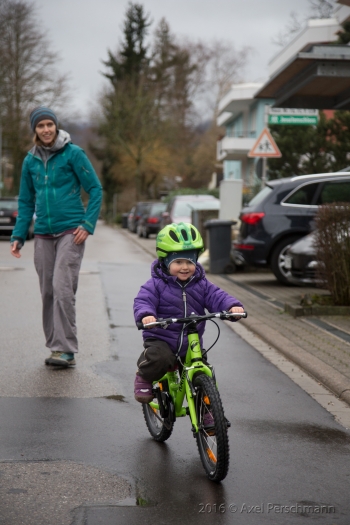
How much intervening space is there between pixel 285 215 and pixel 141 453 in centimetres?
1012

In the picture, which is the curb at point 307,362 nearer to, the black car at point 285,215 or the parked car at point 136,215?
the black car at point 285,215

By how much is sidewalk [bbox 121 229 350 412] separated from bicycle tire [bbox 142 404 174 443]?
5.76 feet

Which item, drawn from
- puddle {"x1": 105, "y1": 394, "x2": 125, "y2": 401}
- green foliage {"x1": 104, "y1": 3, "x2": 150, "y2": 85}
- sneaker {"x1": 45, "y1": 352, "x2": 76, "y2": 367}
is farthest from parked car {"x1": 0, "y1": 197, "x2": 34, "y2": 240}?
green foliage {"x1": 104, "y1": 3, "x2": 150, "y2": 85}

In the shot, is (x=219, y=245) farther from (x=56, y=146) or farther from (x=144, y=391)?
(x=144, y=391)

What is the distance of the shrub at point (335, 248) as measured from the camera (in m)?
10.2

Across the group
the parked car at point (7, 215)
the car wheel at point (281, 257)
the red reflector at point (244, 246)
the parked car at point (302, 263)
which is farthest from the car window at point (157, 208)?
the parked car at point (302, 263)

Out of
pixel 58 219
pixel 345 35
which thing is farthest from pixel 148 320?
pixel 345 35

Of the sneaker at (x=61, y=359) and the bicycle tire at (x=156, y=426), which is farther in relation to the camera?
the sneaker at (x=61, y=359)

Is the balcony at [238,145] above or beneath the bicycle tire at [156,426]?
above

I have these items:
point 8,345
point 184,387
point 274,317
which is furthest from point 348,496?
point 274,317

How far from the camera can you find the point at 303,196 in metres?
14.6

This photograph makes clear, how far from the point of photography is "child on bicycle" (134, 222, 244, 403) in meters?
4.73

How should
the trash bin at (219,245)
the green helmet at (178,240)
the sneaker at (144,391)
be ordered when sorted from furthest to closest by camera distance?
the trash bin at (219,245)
the sneaker at (144,391)
the green helmet at (178,240)

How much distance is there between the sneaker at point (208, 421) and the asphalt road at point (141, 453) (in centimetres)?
26
